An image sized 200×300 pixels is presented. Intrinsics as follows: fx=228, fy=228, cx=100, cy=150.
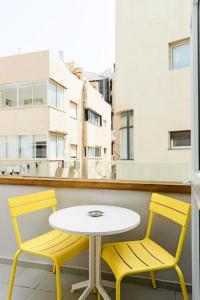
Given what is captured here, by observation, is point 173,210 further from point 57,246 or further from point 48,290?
point 48,290

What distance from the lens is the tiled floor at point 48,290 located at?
5.72 feet

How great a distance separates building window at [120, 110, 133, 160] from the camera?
7.59 ft

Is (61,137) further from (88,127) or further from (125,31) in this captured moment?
(125,31)

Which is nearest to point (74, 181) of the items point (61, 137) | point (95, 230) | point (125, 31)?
point (61, 137)

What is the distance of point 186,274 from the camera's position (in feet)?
5.98

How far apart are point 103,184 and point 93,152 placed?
0.40 meters

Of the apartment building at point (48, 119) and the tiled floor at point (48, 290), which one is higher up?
the apartment building at point (48, 119)

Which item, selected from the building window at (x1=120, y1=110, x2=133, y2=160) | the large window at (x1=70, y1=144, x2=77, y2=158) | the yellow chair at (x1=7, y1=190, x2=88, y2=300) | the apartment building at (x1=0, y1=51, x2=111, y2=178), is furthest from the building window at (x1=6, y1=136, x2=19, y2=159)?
the building window at (x1=120, y1=110, x2=133, y2=160)

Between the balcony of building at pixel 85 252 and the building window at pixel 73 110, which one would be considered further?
the building window at pixel 73 110

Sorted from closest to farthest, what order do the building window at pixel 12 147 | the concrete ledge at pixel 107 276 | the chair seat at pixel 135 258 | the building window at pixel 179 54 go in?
the chair seat at pixel 135 258 → the concrete ledge at pixel 107 276 → the building window at pixel 179 54 → the building window at pixel 12 147

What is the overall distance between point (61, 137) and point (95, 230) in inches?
47.8

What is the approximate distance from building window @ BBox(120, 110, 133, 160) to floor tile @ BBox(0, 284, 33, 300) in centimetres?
141

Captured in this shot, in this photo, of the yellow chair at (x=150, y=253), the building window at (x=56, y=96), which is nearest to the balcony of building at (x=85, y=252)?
the yellow chair at (x=150, y=253)

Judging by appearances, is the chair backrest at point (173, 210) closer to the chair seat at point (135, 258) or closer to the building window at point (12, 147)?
the chair seat at point (135, 258)
